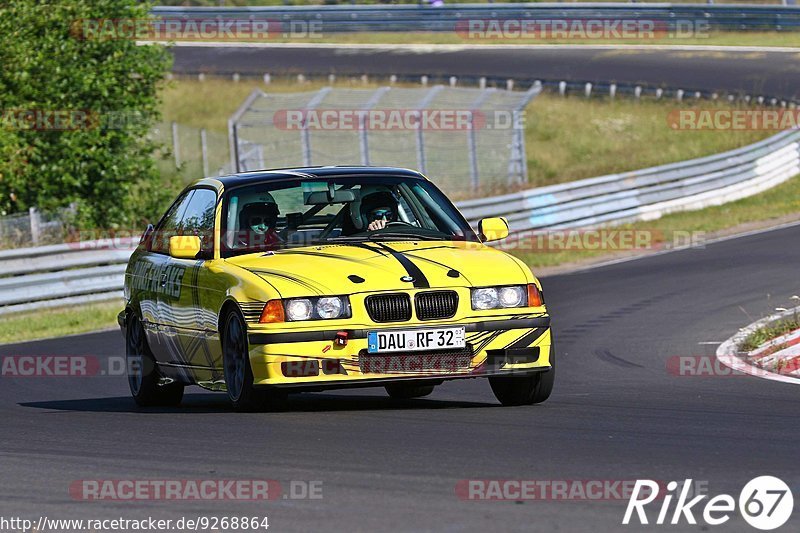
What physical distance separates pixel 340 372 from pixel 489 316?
91cm

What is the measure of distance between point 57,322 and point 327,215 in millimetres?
10133

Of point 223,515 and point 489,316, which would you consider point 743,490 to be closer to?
point 223,515

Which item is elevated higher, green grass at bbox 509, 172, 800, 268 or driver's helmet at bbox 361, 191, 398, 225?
driver's helmet at bbox 361, 191, 398, 225

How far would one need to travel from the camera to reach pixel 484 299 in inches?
344

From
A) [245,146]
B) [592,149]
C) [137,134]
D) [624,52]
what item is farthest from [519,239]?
[624,52]

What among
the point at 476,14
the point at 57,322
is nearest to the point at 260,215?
the point at 57,322

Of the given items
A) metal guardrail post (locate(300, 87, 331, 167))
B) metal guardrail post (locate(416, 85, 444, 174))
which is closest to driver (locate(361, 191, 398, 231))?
metal guardrail post (locate(416, 85, 444, 174))

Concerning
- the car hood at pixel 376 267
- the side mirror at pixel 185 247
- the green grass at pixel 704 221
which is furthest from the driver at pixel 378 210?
the green grass at pixel 704 221

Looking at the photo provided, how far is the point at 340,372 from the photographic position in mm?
8531

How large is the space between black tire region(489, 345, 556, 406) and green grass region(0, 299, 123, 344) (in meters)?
9.74

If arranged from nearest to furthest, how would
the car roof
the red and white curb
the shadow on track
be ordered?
the shadow on track, the car roof, the red and white curb

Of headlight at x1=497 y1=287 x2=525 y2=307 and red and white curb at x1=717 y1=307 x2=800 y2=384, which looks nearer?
headlight at x1=497 y1=287 x2=525 y2=307

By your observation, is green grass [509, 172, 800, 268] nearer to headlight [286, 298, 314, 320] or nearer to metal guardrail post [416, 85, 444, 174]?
metal guardrail post [416, 85, 444, 174]

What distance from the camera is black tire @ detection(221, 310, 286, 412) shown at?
28.7ft
